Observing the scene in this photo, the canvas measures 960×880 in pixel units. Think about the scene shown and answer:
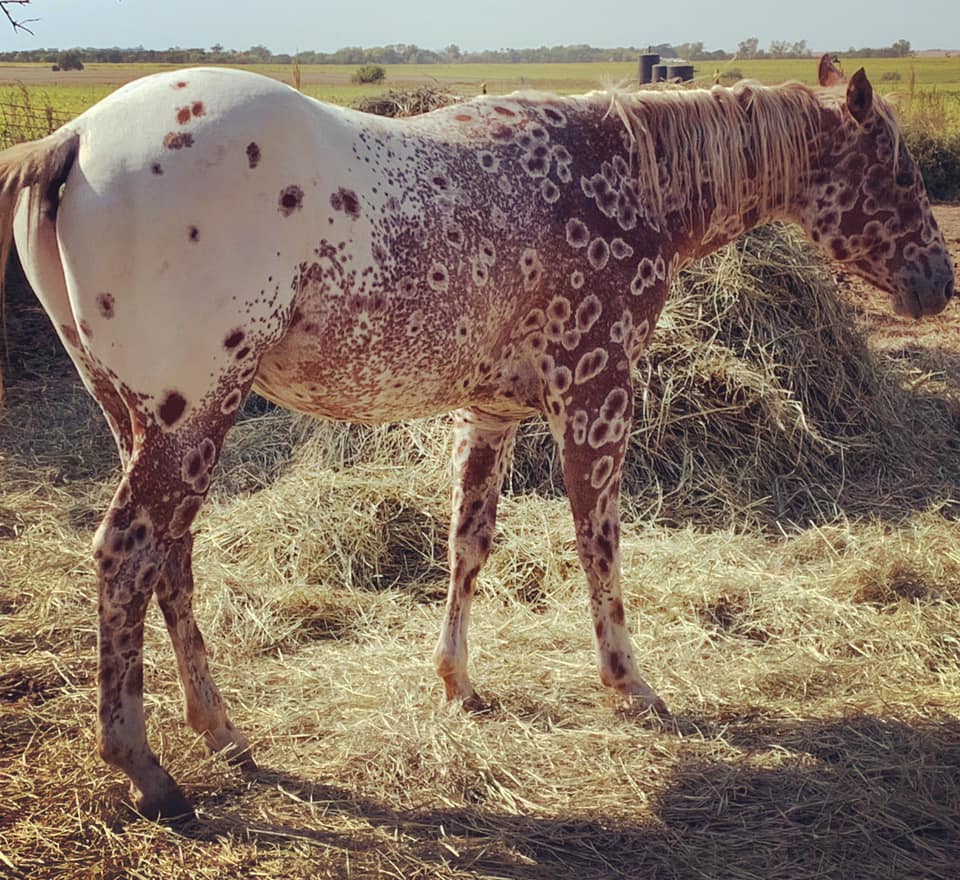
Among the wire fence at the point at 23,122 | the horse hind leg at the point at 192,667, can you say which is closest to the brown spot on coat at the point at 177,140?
the horse hind leg at the point at 192,667

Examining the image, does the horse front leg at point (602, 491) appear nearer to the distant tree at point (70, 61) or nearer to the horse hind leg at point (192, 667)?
the horse hind leg at point (192, 667)

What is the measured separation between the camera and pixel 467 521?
3430 millimetres

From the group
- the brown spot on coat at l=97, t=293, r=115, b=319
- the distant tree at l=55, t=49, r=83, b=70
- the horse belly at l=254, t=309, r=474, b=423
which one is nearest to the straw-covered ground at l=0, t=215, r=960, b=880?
the horse belly at l=254, t=309, r=474, b=423

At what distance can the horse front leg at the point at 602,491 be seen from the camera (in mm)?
3051

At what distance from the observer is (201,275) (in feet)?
7.47

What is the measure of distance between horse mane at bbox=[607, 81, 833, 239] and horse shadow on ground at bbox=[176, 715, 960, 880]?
1.76m

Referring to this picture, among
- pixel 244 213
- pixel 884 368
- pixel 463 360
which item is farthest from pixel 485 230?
pixel 884 368

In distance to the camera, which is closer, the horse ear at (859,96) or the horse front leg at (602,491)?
the horse front leg at (602,491)

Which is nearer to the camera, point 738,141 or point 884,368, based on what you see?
point 738,141

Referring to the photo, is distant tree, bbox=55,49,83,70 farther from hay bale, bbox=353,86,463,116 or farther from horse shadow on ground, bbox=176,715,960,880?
horse shadow on ground, bbox=176,715,960,880

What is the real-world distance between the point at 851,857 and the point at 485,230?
6.28 feet

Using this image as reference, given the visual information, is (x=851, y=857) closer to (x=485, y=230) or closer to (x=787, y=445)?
(x=485, y=230)

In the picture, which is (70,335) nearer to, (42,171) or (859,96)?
(42,171)

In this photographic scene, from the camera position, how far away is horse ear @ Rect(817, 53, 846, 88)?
11.8ft
